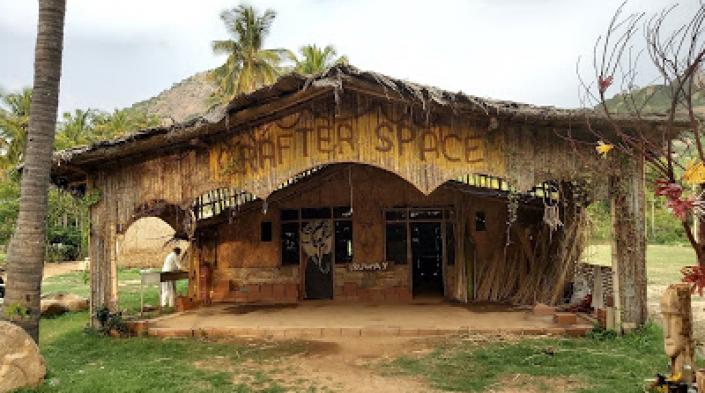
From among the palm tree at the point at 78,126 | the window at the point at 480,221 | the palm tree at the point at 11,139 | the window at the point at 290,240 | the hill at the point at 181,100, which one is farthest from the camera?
the hill at the point at 181,100

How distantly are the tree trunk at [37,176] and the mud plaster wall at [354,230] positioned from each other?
20.9 feet

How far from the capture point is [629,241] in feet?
31.4

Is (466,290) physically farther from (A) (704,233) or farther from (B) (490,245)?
(A) (704,233)

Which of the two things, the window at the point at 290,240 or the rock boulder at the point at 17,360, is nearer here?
the rock boulder at the point at 17,360

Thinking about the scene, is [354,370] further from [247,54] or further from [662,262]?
[247,54]

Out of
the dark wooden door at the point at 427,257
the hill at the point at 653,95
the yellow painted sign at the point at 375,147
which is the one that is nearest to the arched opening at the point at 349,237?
the dark wooden door at the point at 427,257

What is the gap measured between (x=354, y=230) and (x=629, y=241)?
620 cm

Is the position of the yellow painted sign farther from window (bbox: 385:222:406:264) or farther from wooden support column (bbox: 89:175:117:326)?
window (bbox: 385:222:406:264)

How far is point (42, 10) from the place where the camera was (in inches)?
302

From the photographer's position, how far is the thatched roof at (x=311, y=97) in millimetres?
8531

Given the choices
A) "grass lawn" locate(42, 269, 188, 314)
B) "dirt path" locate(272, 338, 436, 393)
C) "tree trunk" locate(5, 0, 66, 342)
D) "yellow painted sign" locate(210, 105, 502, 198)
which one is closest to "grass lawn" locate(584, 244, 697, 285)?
"yellow painted sign" locate(210, 105, 502, 198)

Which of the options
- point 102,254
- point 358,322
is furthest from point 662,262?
point 102,254

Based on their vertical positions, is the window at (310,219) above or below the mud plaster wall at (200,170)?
below

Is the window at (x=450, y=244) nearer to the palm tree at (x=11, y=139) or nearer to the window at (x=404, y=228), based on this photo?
the window at (x=404, y=228)
